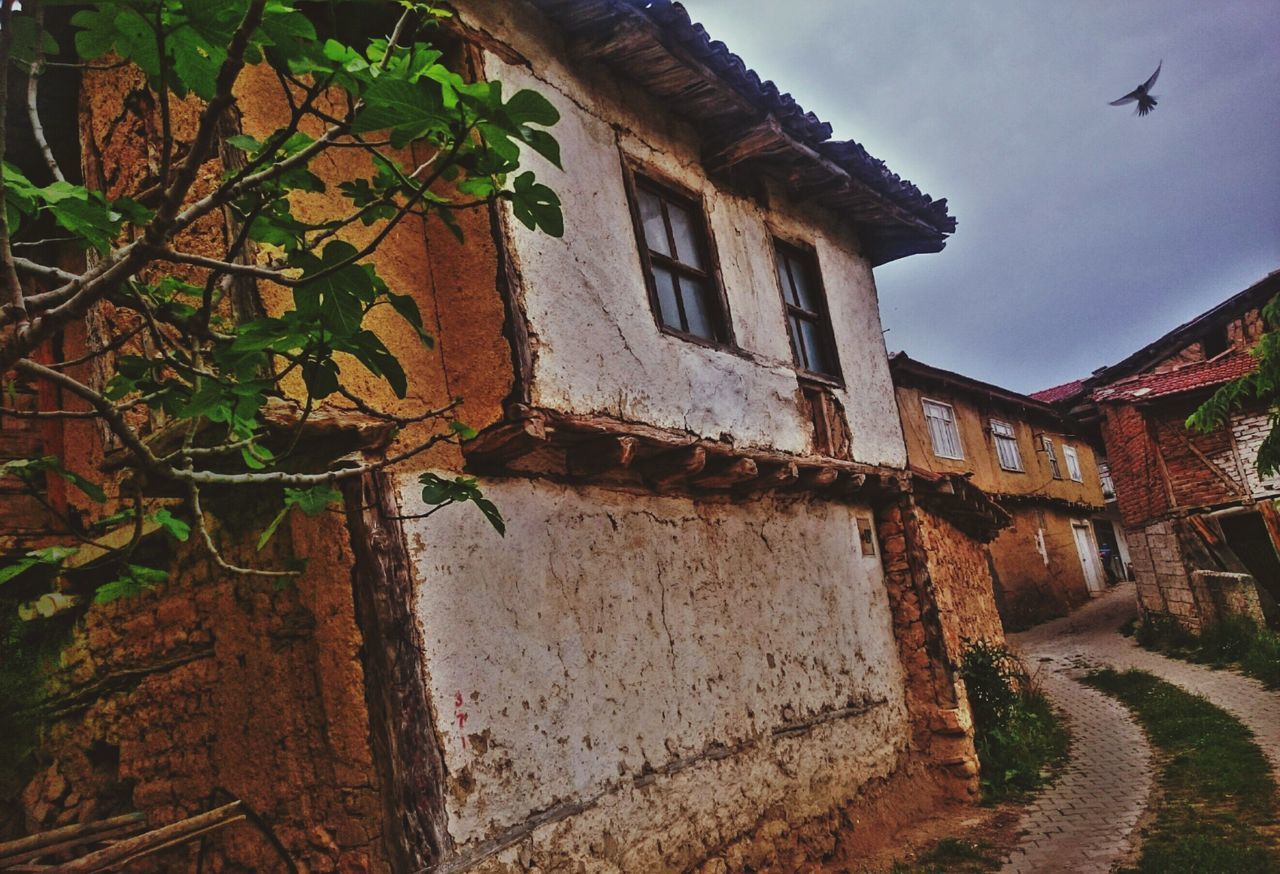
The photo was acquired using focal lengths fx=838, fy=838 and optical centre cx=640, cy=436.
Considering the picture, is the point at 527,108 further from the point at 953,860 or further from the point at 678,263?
the point at 953,860

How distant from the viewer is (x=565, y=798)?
4.61 meters

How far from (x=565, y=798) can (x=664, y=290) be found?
3.69m

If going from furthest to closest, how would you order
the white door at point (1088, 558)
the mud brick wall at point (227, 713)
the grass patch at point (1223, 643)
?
the white door at point (1088, 558) < the grass patch at point (1223, 643) < the mud brick wall at point (227, 713)

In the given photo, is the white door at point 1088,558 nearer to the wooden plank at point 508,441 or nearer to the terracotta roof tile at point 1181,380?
the terracotta roof tile at point 1181,380

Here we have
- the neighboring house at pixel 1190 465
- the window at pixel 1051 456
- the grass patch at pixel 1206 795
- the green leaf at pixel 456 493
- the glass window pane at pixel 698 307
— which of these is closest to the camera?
the green leaf at pixel 456 493

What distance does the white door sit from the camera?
2333 cm

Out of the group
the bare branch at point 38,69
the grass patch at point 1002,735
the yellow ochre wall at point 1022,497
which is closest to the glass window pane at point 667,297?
the bare branch at point 38,69

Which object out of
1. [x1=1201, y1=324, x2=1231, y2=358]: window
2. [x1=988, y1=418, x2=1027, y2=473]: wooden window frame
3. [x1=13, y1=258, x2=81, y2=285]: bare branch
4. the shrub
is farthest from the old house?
[x1=988, y1=418, x2=1027, y2=473]: wooden window frame

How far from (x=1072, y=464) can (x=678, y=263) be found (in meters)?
22.7

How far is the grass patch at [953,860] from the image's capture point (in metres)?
6.08

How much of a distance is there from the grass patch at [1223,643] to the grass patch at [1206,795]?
1551 millimetres

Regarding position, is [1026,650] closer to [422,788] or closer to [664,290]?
[664,290]

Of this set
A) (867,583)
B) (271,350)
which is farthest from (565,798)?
(867,583)

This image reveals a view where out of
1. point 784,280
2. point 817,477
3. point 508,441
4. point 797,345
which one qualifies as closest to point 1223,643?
point 797,345
